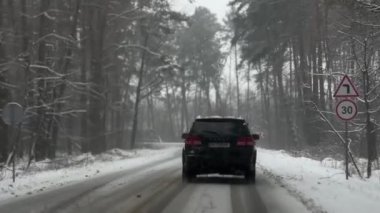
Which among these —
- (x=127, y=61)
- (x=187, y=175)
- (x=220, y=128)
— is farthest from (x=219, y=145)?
(x=127, y=61)

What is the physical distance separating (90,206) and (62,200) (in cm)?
143

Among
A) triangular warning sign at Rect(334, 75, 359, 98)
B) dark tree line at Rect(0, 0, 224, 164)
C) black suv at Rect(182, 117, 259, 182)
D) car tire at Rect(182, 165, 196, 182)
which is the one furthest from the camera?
dark tree line at Rect(0, 0, 224, 164)

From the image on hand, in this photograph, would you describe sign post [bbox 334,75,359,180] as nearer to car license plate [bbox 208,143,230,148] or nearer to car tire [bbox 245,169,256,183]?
car tire [bbox 245,169,256,183]

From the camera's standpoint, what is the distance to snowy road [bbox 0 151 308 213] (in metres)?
12.2

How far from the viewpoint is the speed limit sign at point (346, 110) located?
16.9 meters

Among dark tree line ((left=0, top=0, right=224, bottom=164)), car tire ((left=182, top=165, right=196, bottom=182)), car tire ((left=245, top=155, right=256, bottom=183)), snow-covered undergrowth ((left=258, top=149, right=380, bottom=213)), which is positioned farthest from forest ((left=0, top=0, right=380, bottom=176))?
car tire ((left=182, top=165, right=196, bottom=182))

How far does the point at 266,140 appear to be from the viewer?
271 feet

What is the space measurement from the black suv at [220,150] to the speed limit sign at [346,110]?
2587 mm

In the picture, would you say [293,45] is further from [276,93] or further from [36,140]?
[36,140]


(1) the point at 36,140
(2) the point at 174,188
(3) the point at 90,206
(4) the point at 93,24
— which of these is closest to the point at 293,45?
(4) the point at 93,24

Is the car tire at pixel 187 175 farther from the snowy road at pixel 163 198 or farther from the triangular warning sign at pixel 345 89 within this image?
the triangular warning sign at pixel 345 89

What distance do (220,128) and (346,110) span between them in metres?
3.57

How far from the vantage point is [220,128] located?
59.8 ft

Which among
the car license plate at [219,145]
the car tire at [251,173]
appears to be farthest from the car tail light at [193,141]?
the car tire at [251,173]
